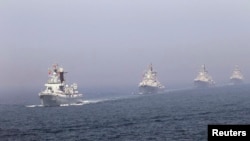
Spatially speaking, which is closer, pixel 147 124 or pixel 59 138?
pixel 59 138

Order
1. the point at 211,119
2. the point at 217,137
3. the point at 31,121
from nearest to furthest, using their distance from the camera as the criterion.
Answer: the point at 217,137 → the point at 211,119 → the point at 31,121

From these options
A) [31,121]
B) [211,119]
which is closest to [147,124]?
[211,119]

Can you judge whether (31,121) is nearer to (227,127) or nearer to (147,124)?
(147,124)

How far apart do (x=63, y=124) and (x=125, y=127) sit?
70.0ft

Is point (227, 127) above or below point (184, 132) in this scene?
above

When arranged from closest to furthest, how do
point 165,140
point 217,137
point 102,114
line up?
point 217,137, point 165,140, point 102,114

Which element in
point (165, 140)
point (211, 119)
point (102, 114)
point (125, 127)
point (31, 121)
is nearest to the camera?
point (165, 140)

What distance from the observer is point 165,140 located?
9462 centimetres

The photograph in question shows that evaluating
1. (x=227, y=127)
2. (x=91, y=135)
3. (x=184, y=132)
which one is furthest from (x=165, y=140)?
(x=227, y=127)

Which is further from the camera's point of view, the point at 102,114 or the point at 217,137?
the point at 102,114

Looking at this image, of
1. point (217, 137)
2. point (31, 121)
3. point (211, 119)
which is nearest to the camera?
point (217, 137)

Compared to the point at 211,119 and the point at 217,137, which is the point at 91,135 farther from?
the point at 217,137

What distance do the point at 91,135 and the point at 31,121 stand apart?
4815 cm

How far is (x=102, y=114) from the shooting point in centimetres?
15862
